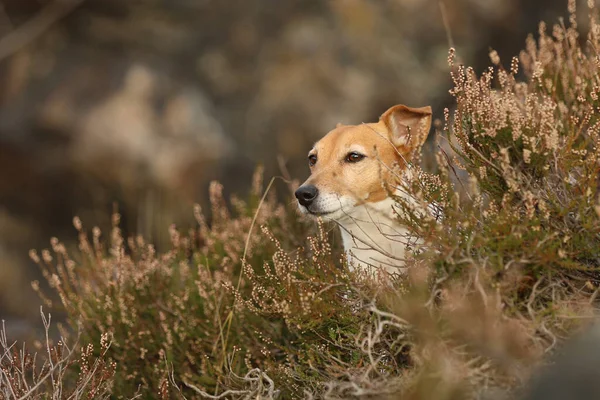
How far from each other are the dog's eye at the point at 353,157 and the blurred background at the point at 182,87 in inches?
111

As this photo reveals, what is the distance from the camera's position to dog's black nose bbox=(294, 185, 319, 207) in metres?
3.32

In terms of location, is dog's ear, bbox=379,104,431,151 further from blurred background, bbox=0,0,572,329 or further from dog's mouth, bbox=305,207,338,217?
blurred background, bbox=0,0,572,329

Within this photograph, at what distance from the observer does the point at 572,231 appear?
252 centimetres

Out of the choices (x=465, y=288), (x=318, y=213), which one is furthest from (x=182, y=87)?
(x=465, y=288)

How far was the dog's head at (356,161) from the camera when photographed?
3318 millimetres

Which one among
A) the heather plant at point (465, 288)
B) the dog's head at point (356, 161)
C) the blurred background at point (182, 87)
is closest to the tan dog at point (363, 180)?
the dog's head at point (356, 161)

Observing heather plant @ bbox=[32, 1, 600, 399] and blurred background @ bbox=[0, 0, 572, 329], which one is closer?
heather plant @ bbox=[32, 1, 600, 399]

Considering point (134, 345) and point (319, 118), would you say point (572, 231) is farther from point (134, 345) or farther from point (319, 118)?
point (319, 118)

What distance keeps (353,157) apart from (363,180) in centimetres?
18

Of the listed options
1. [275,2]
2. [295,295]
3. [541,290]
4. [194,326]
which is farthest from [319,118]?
[541,290]

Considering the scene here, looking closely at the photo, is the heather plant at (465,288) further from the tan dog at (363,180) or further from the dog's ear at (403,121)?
the dog's ear at (403,121)

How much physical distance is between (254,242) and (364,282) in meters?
1.56

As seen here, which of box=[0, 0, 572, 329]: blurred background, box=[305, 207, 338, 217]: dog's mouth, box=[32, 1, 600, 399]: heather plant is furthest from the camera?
box=[0, 0, 572, 329]: blurred background

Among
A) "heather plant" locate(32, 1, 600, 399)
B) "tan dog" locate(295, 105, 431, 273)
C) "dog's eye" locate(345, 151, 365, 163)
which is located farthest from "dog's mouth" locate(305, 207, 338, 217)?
"dog's eye" locate(345, 151, 365, 163)
